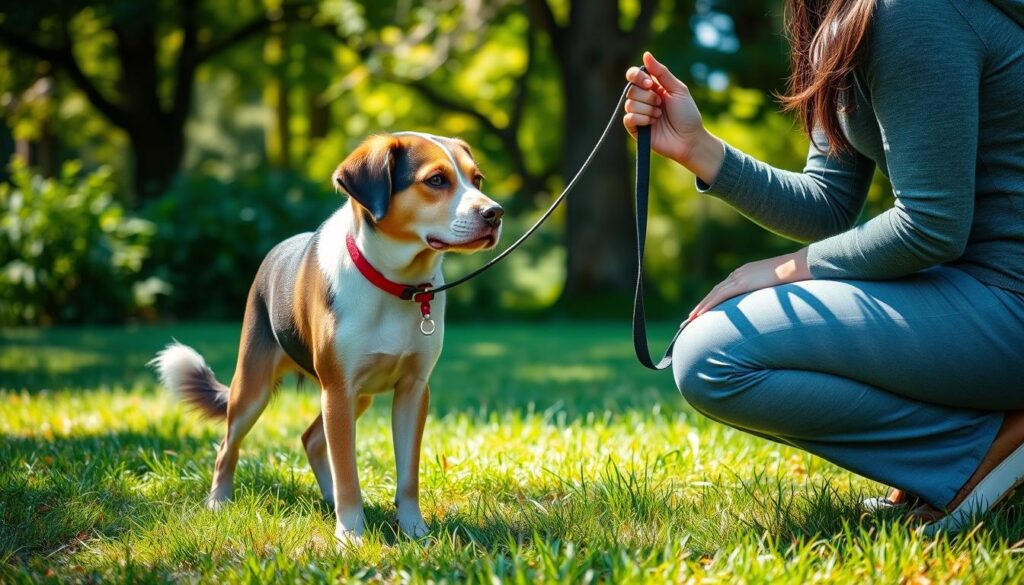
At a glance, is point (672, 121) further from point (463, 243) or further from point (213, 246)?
point (213, 246)

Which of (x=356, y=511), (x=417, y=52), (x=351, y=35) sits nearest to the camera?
(x=356, y=511)

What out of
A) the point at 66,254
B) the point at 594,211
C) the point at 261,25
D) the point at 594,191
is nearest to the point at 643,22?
the point at 594,191

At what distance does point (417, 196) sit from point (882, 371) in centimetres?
154

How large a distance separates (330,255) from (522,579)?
4.85 ft

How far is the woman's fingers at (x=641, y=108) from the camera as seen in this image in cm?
345

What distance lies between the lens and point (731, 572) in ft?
8.47

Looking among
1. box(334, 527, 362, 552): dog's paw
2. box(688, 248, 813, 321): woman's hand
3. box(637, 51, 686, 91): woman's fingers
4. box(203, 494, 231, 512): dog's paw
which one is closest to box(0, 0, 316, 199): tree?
box(203, 494, 231, 512): dog's paw

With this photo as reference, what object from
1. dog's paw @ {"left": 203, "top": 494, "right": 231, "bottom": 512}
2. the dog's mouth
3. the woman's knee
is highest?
the dog's mouth

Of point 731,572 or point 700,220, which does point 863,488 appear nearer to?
point 731,572

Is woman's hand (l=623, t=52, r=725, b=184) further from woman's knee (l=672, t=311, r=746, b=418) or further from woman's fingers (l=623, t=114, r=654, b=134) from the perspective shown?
woman's knee (l=672, t=311, r=746, b=418)

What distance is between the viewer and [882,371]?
2.98 metres

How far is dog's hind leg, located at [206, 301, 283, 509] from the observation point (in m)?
3.86

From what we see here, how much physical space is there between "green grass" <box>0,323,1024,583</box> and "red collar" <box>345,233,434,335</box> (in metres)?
0.71

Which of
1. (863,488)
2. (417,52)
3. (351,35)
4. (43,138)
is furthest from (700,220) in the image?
(863,488)
